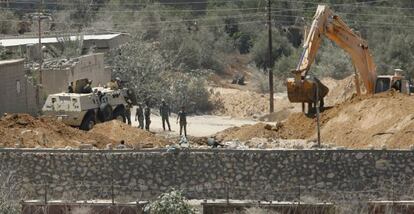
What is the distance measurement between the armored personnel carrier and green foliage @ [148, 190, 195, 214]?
522 inches

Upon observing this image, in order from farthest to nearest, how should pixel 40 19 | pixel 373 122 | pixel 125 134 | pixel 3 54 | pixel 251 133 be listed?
pixel 40 19
pixel 3 54
pixel 251 133
pixel 125 134
pixel 373 122

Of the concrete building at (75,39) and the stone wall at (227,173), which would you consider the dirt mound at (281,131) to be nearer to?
the stone wall at (227,173)

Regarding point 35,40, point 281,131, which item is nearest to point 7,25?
point 35,40

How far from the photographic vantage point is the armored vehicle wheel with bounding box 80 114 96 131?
3571 cm

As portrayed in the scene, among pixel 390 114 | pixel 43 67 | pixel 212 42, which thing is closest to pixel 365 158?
pixel 390 114

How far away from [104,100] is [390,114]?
9.17m

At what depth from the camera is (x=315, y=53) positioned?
35781 millimetres

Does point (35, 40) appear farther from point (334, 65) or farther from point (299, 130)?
point (299, 130)

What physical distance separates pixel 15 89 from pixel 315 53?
841cm

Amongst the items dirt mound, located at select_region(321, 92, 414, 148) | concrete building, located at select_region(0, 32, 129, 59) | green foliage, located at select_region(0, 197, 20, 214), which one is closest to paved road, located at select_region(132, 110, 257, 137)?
dirt mound, located at select_region(321, 92, 414, 148)

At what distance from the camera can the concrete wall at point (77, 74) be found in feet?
141

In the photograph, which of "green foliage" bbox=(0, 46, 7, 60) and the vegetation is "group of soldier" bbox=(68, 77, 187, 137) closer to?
"green foliage" bbox=(0, 46, 7, 60)

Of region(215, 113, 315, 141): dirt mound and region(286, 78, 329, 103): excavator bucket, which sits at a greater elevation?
region(286, 78, 329, 103): excavator bucket

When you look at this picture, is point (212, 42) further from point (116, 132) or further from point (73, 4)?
point (116, 132)
